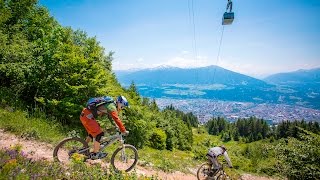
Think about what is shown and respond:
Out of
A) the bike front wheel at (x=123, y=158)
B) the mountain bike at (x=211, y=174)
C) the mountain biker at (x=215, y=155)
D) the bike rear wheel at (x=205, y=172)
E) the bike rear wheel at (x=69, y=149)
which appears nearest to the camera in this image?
the bike rear wheel at (x=69, y=149)

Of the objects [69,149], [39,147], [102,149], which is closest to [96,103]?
[102,149]

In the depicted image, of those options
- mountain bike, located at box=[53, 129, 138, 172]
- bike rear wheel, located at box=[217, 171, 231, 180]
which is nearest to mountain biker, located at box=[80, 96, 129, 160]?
mountain bike, located at box=[53, 129, 138, 172]

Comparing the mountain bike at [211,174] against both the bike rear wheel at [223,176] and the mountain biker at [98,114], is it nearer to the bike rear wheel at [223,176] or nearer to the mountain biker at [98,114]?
the bike rear wheel at [223,176]

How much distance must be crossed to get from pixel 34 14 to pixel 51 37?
7.16 metres

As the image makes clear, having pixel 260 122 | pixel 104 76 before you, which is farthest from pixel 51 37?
pixel 260 122

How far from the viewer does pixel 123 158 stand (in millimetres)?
9242

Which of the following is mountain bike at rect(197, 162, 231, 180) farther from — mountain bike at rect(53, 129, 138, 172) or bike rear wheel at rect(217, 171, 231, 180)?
mountain bike at rect(53, 129, 138, 172)

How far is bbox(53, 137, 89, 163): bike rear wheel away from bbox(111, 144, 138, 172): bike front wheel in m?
1.01

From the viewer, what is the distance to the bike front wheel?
9.27 metres

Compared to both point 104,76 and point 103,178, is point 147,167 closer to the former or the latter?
point 103,178

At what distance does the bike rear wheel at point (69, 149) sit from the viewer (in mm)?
8773

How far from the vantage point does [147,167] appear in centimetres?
1161

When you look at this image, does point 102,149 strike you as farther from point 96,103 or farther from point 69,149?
point 96,103

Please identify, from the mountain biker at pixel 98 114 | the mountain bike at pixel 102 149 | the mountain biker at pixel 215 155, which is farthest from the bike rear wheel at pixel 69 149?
the mountain biker at pixel 215 155
